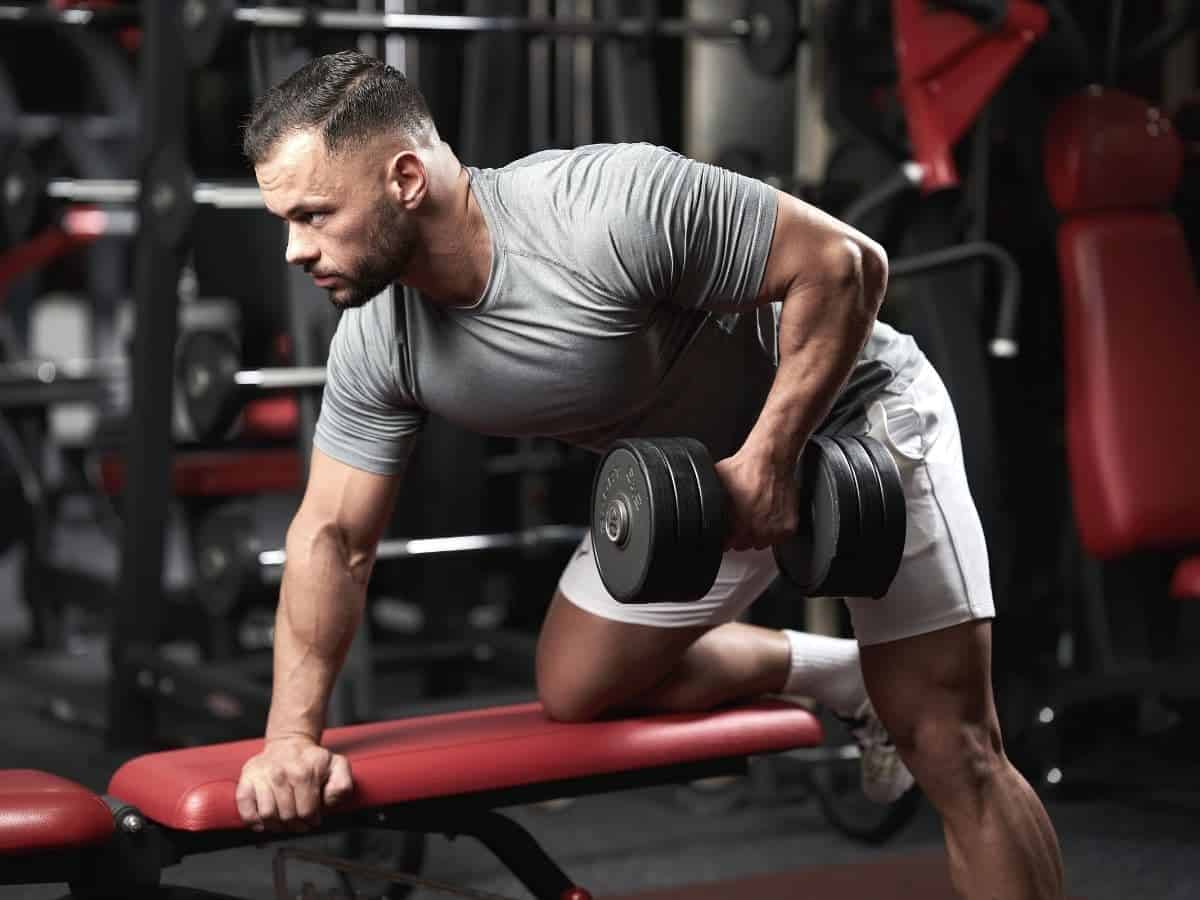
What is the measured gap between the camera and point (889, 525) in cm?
188

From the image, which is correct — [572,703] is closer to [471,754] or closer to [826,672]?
[471,754]

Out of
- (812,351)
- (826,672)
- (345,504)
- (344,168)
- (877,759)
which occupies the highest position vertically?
(344,168)

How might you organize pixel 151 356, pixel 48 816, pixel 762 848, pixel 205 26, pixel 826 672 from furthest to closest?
pixel 151 356 → pixel 205 26 → pixel 762 848 → pixel 826 672 → pixel 48 816

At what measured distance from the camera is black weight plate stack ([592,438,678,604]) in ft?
5.78

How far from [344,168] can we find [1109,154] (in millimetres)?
1922

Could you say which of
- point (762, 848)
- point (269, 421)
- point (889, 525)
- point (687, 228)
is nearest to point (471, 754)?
point (889, 525)

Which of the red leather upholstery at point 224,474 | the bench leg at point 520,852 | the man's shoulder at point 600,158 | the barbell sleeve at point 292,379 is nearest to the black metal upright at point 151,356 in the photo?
the barbell sleeve at point 292,379

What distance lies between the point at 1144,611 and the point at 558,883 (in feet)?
5.67

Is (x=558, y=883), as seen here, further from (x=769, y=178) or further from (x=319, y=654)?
(x=769, y=178)

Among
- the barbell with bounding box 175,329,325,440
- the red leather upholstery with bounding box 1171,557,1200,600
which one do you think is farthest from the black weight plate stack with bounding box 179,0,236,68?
the red leather upholstery with bounding box 1171,557,1200,600

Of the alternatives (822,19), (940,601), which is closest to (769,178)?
(822,19)

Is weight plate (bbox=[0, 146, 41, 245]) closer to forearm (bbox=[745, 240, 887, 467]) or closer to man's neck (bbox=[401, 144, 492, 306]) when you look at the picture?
man's neck (bbox=[401, 144, 492, 306])

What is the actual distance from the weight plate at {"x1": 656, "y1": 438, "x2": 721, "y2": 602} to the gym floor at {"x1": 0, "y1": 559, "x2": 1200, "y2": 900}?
0.92m

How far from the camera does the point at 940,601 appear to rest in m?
2.10
